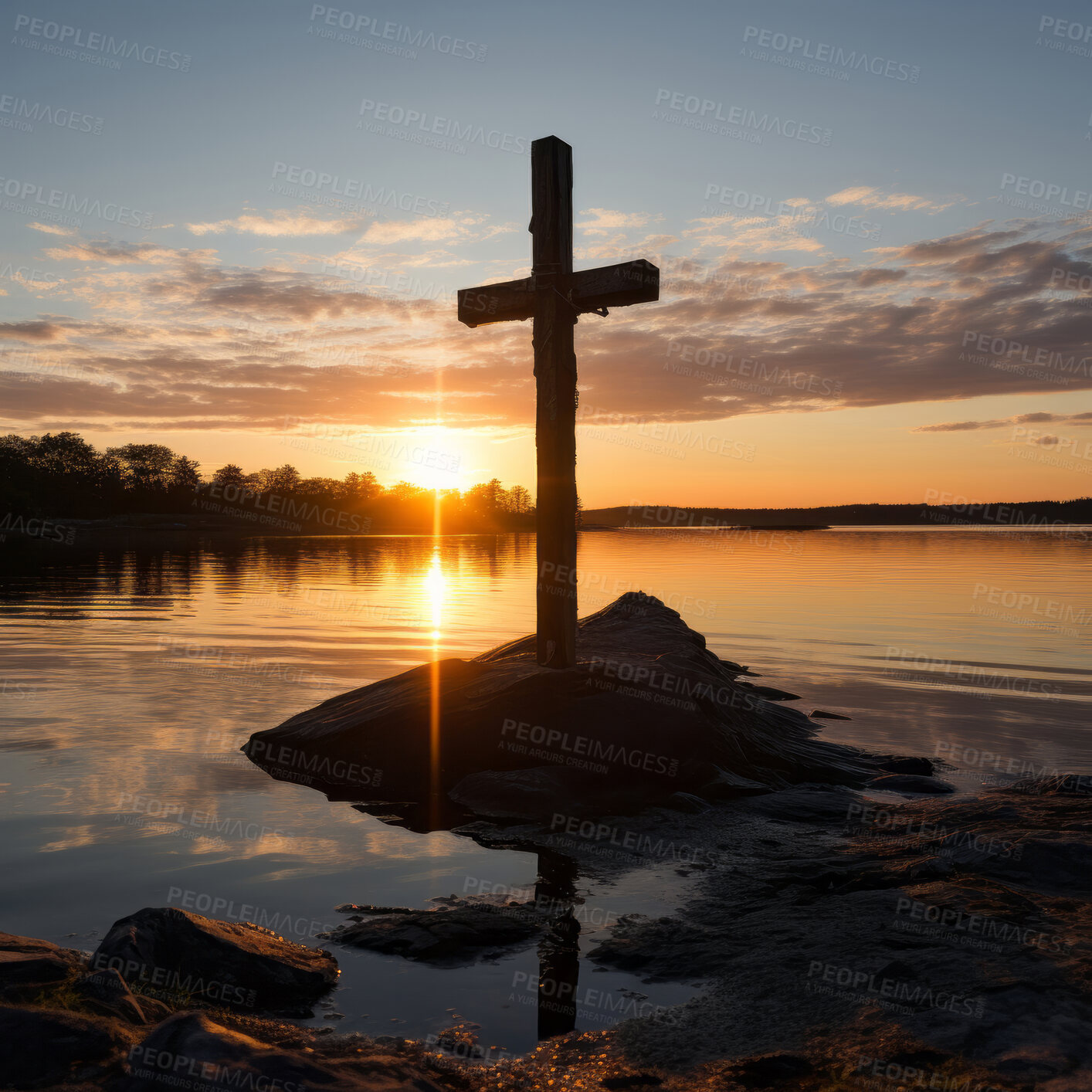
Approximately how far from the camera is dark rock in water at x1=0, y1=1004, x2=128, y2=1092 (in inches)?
112

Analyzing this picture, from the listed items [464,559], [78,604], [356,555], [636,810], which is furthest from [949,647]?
[356,555]

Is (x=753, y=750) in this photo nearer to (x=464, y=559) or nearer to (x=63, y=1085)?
(x=63, y=1085)

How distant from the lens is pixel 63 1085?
2.81 m

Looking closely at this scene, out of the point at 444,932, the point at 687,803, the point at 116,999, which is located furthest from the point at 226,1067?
the point at 687,803

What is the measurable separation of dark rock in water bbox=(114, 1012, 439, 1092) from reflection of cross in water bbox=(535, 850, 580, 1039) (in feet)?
2.87

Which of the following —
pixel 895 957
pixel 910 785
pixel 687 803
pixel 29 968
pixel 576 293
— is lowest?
pixel 910 785

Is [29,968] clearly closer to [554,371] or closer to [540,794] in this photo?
[540,794]

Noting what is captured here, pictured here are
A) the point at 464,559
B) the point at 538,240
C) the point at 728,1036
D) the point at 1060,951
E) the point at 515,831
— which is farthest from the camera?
the point at 464,559

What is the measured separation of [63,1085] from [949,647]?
59.9ft

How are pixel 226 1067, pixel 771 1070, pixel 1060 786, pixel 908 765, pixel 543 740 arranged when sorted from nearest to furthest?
pixel 226 1067
pixel 771 1070
pixel 1060 786
pixel 543 740
pixel 908 765

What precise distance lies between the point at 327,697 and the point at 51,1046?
9.14m

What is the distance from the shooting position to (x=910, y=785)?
26.2 ft

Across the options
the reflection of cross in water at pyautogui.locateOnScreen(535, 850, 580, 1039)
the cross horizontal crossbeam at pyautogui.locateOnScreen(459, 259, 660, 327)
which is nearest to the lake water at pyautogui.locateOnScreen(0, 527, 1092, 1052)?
the reflection of cross in water at pyautogui.locateOnScreen(535, 850, 580, 1039)

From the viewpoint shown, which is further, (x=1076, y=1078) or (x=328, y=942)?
(x=328, y=942)
